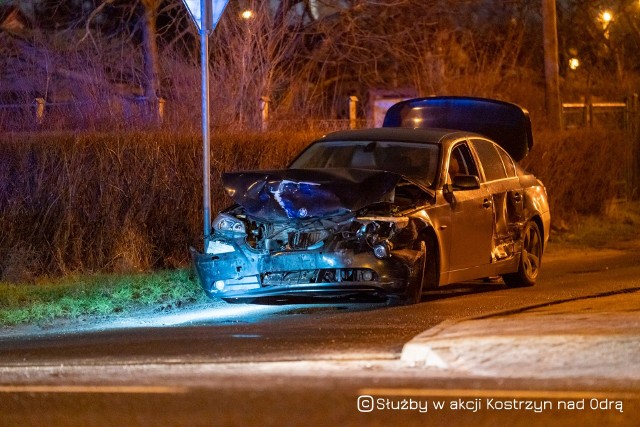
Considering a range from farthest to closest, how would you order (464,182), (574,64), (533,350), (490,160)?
1. (574,64)
2. (490,160)
3. (464,182)
4. (533,350)

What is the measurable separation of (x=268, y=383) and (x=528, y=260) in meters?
6.08

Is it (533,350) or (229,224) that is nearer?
(533,350)

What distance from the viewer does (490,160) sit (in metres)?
11.8

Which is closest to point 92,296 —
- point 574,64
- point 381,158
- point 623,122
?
point 381,158

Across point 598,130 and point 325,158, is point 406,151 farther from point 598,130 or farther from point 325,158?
point 598,130

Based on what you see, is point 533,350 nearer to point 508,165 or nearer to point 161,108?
point 508,165

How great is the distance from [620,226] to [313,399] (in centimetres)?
1429

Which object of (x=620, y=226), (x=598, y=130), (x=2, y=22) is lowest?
(x=620, y=226)

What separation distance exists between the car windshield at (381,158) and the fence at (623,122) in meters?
11.1

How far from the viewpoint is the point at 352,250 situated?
9.66 meters

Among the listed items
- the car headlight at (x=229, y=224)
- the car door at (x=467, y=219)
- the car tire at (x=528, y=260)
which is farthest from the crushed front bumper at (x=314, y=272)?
the car tire at (x=528, y=260)

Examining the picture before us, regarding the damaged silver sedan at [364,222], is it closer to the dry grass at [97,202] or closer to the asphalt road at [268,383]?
the asphalt road at [268,383]

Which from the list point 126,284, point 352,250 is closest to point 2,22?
point 126,284

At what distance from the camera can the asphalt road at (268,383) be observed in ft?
19.8
